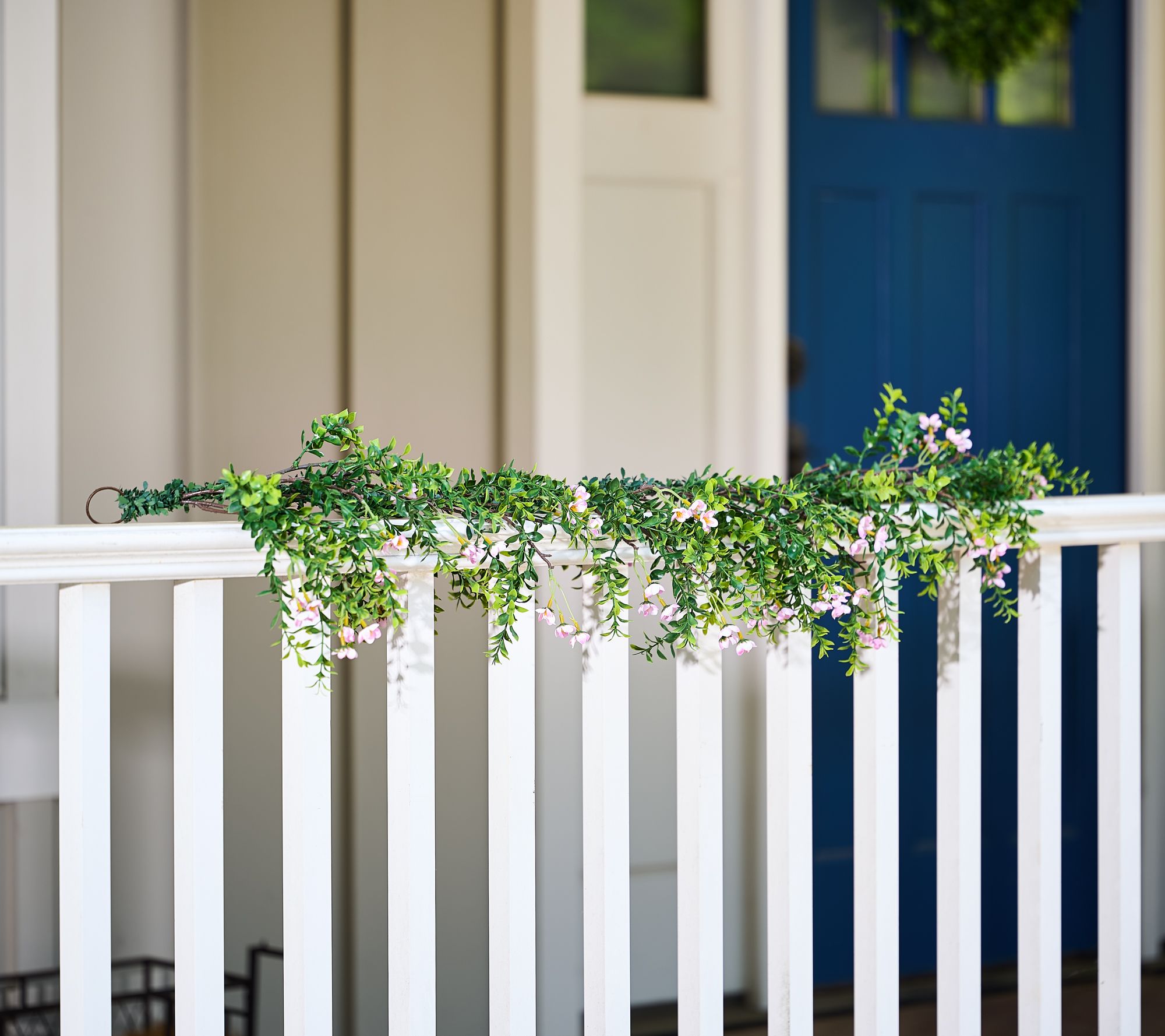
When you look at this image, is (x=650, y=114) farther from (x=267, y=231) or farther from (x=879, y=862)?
(x=879, y=862)

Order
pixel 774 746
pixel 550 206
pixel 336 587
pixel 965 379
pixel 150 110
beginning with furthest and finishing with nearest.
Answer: pixel 965 379 < pixel 550 206 < pixel 150 110 < pixel 774 746 < pixel 336 587

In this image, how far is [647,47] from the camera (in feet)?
8.20

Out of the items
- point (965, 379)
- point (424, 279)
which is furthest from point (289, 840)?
point (965, 379)

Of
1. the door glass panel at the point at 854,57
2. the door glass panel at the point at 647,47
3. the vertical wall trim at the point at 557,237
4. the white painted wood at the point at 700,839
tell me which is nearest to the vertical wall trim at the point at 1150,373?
the door glass panel at the point at 854,57

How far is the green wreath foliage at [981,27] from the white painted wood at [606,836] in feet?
6.24

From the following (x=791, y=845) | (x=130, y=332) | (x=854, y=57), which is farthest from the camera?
(x=854, y=57)

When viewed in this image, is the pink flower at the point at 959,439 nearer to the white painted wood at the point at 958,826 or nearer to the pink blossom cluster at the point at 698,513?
the white painted wood at the point at 958,826

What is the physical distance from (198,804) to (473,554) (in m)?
0.37

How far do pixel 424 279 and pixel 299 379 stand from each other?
290 mm

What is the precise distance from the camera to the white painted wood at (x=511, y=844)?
1.28 metres

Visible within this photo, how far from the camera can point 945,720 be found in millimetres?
1436

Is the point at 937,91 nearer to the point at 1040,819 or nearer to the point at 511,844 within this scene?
the point at 1040,819

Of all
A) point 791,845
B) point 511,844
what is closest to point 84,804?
point 511,844

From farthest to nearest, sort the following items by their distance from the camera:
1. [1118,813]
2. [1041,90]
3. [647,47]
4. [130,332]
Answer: [1041,90] → [647,47] → [130,332] → [1118,813]
